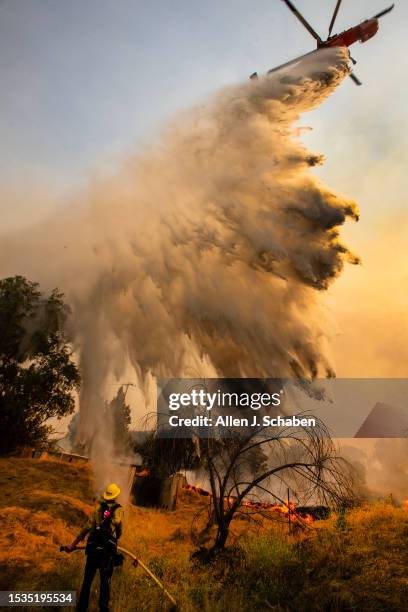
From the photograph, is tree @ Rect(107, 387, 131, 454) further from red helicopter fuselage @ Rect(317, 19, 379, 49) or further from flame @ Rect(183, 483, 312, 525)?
red helicopter fuselage @ Rect(317, 19, 379, 49)

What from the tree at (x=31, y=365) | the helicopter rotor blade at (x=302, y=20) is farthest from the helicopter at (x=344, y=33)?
the tree at (x=31, y=365)

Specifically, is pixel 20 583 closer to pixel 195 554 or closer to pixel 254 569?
pixel 195 554

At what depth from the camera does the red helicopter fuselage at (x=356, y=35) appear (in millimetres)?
21609

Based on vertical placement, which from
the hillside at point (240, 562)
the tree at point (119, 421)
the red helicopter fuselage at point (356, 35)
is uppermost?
the red helicopter fuselage at point (356, 35)

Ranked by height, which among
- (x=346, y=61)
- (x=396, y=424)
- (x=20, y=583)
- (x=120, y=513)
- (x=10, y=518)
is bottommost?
(x=20, y=583)

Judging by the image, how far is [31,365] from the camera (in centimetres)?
2536

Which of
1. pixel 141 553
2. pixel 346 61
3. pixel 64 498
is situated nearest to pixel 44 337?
pixel 64 498

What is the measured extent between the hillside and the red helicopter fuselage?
24149 mm

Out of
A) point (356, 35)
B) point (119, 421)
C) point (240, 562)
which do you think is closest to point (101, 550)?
point (240, 562)

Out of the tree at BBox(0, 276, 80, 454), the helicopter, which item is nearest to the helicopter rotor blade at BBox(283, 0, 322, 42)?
the helicopter

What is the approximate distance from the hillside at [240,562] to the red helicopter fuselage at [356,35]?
79.2 feet

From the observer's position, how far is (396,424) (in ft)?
161

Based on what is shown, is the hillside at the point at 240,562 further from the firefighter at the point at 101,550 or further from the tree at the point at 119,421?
the tree at the point at 119,421

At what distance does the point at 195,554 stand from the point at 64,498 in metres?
7.13
